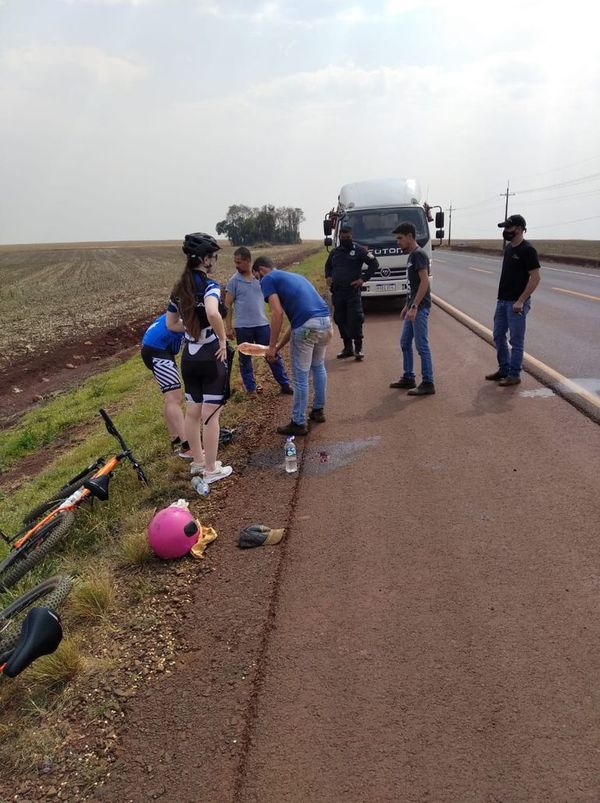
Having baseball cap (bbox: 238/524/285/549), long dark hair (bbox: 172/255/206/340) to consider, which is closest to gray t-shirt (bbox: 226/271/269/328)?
long dark hair (bbox: 172/255/206/340)

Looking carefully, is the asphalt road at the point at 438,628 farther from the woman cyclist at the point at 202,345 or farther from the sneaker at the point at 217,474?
the woman cyclist at the point at 202,345

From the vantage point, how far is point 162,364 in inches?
222

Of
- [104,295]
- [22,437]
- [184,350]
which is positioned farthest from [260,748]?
[104,295]

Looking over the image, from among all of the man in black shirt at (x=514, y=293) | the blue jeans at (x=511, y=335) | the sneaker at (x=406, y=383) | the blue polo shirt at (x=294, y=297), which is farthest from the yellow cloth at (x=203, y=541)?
the blue jeans at (x=511, y=335)

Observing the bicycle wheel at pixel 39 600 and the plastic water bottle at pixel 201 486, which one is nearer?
the bicycle wheel at pixel 39 600

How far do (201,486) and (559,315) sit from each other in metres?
9.73

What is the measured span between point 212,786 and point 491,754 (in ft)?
3.69

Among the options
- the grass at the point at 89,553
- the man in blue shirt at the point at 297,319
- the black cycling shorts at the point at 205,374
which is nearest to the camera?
the grass at the point at 89,553

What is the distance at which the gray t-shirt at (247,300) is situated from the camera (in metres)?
7.14

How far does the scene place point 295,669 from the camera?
9.35 ft

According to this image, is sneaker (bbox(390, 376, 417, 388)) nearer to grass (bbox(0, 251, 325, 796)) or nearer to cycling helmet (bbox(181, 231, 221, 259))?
grass (bbox(0, 251, 325, 796))

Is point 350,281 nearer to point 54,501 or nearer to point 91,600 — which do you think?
point 54,501

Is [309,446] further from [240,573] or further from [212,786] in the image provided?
[212,786]

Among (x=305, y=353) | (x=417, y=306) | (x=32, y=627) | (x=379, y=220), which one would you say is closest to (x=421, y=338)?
(x=417, y=306)
